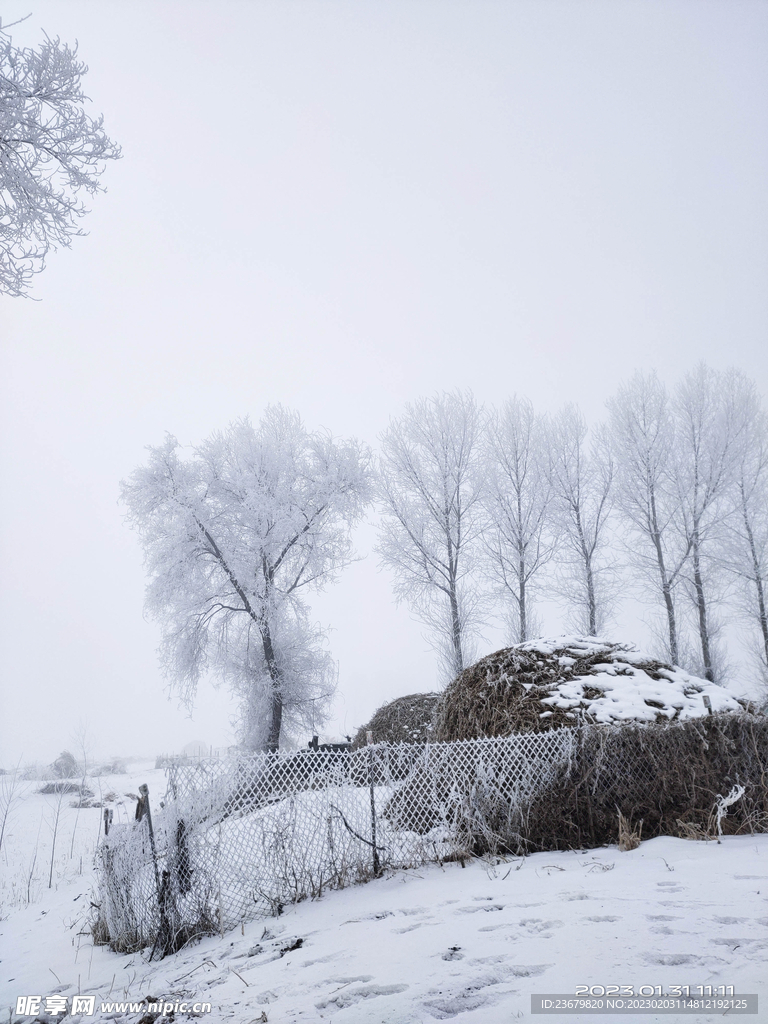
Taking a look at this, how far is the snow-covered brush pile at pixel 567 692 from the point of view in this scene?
6207 millimetres

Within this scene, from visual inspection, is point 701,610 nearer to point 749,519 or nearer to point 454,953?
point 749,519

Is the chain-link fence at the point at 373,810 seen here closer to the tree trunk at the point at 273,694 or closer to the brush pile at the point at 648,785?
the brush pile at the point at 648,785

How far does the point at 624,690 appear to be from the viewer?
6.53 m

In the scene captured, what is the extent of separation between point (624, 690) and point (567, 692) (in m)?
0.67

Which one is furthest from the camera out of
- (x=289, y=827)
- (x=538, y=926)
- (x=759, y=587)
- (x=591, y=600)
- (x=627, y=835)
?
(x=591, y=600)

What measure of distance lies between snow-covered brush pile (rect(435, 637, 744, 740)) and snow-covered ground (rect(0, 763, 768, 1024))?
142 centimetres

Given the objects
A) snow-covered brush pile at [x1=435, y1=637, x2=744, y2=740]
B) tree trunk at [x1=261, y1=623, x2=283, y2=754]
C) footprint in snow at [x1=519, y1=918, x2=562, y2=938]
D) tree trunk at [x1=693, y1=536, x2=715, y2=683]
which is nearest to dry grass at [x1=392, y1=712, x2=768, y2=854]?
snow-covered brush pile at [x1=435, y1=637, x2=744, y2=740]

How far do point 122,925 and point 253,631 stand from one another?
11179mm

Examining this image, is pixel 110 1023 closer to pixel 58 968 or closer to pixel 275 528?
pixel 58 968

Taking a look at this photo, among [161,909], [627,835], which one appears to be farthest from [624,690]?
[161,909]

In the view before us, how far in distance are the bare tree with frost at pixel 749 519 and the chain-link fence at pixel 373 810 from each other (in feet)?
40.1

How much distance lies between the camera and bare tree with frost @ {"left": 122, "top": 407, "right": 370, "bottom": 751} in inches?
628

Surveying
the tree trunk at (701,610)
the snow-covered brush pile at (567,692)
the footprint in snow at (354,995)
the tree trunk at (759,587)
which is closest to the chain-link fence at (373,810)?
the snow-covered brush pile at (567,692)

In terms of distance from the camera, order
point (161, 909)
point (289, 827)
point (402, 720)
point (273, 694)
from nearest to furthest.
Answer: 1. point (161, 909)
2. point (289, 827)
3. point (402, 720)
4. point (273, 694)
